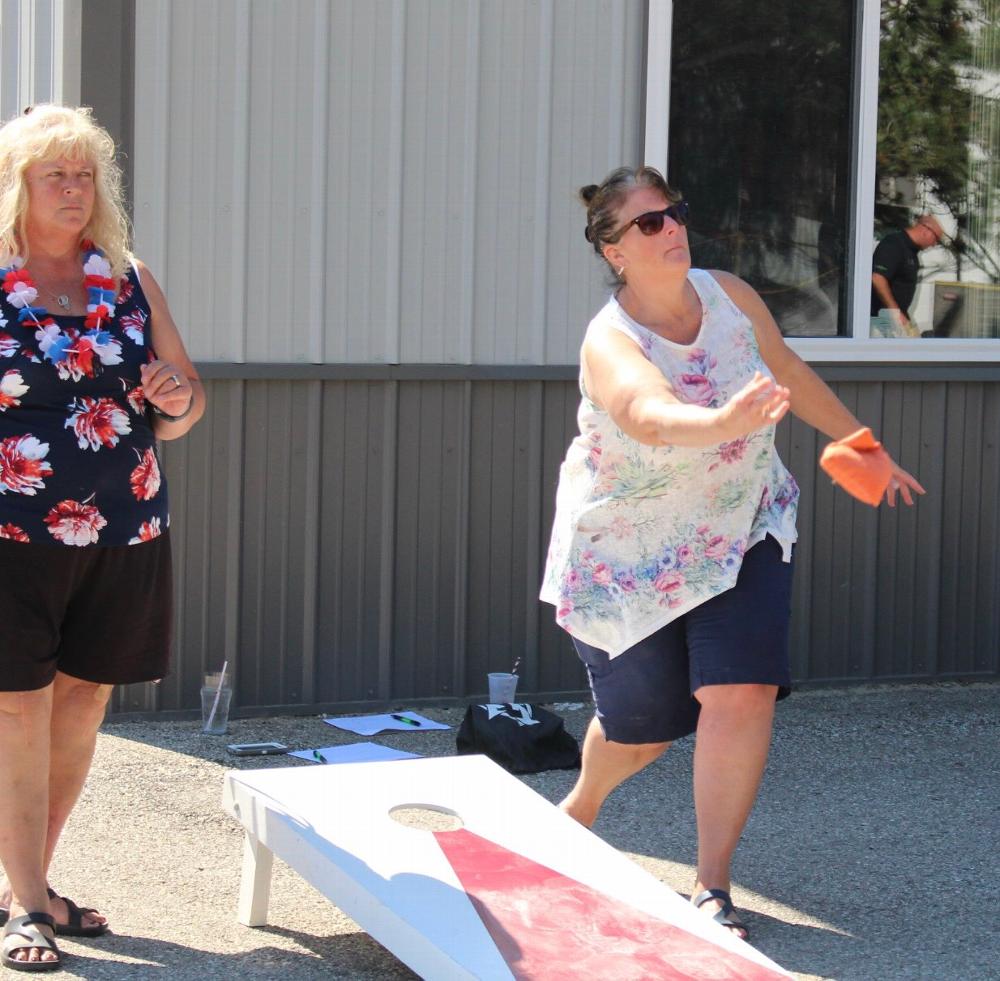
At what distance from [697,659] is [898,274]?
3.39 metres

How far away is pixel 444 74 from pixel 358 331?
976 mm

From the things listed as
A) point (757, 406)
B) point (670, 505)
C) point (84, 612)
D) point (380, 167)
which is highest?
point (380, 167)

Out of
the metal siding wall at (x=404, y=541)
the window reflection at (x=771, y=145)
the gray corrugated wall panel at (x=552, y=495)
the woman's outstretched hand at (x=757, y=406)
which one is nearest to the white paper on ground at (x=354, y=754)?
the metal siding wall at (x=404, y=541)

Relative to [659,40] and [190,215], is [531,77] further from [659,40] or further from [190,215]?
[190,215]

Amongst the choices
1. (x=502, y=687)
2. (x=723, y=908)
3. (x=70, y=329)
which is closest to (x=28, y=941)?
(x=70, y=329)

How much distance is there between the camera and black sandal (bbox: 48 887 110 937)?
12.0 feet

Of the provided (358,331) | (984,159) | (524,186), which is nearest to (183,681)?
(358,331)

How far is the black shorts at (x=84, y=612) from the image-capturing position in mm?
3490

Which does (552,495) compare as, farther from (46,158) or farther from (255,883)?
(46,158)

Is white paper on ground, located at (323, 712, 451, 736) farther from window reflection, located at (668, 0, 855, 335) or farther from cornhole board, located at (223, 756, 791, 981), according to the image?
window reflection, located at (668, 0, 855, 335)

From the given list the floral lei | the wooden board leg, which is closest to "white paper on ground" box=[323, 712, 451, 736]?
the wooden board leg

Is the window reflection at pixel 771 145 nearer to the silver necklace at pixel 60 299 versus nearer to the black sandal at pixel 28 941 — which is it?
the silver necklace at pixel 60 299

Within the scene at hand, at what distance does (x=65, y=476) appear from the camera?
11.5 feet

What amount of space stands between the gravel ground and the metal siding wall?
0.77ft
